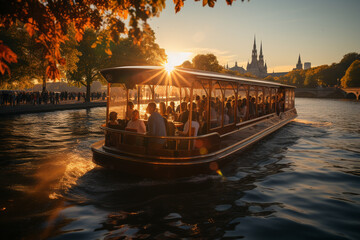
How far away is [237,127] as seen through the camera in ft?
40.9

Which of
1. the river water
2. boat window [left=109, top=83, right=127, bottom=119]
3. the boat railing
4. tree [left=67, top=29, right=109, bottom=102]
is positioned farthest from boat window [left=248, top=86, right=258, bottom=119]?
tree [left=67, top=29, right=109, bottom=102]

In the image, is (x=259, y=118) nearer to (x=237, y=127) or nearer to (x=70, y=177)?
(x=237, y=127)

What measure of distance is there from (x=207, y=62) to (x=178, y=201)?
91.7m

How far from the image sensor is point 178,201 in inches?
281

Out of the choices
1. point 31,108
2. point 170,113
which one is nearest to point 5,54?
point 170,113

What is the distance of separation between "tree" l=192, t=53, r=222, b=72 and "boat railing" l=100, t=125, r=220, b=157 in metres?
87.0

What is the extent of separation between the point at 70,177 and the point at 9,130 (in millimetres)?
11606

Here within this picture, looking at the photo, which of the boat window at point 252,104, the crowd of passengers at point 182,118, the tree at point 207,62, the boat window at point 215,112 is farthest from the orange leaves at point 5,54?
the tree at point 207,62

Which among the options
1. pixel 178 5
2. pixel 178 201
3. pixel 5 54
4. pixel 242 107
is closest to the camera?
pixel 5 54

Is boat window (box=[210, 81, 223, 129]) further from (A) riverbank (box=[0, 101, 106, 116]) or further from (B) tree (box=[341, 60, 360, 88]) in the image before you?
(B) tree (box=[341, 60, 360, 88])

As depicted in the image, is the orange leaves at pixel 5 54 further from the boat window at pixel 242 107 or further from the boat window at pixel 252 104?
the boat window at pixel 252 104

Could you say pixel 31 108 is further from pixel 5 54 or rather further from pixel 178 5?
pixel 178 5

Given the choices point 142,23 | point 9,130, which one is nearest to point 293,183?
point 142,23

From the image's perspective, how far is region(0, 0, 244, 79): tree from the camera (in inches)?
185
